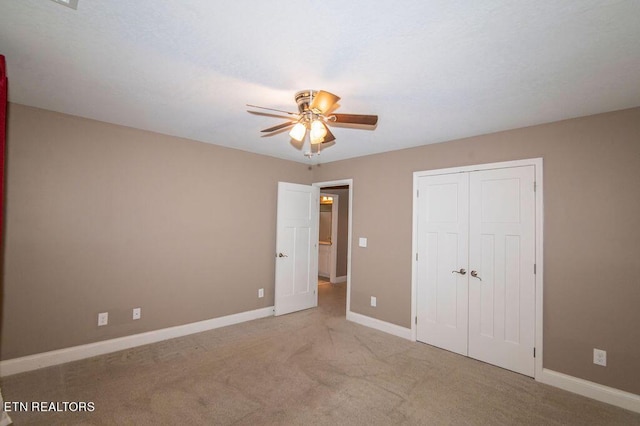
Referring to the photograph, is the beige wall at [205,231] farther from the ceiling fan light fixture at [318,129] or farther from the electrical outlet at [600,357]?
the ceiling fan light fixture at [318,129]

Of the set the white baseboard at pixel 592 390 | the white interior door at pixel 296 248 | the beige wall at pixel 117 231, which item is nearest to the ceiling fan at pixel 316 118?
the beige wall at pixel 117 231

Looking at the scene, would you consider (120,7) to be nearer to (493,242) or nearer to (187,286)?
(187,286)

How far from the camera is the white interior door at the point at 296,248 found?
4613 mm

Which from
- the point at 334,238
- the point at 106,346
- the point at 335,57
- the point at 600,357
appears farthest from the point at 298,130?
the point at 334,238

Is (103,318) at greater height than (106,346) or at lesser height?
greater

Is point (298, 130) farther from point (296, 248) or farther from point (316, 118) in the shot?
point (296, 248)

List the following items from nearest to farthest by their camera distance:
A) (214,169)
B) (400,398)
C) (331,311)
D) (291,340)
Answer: (400,398) < (291,340) < (214,169) < (331,311)

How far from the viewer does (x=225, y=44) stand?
5.66 feet

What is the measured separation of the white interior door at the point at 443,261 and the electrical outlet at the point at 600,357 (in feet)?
3.54

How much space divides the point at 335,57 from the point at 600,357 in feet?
11.0

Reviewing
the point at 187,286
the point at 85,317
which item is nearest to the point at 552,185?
the point at 187,286

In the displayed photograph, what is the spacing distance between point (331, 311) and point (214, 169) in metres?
2.92

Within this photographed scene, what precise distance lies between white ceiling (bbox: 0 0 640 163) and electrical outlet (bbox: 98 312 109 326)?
2.13 m

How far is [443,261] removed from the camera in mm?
3562
